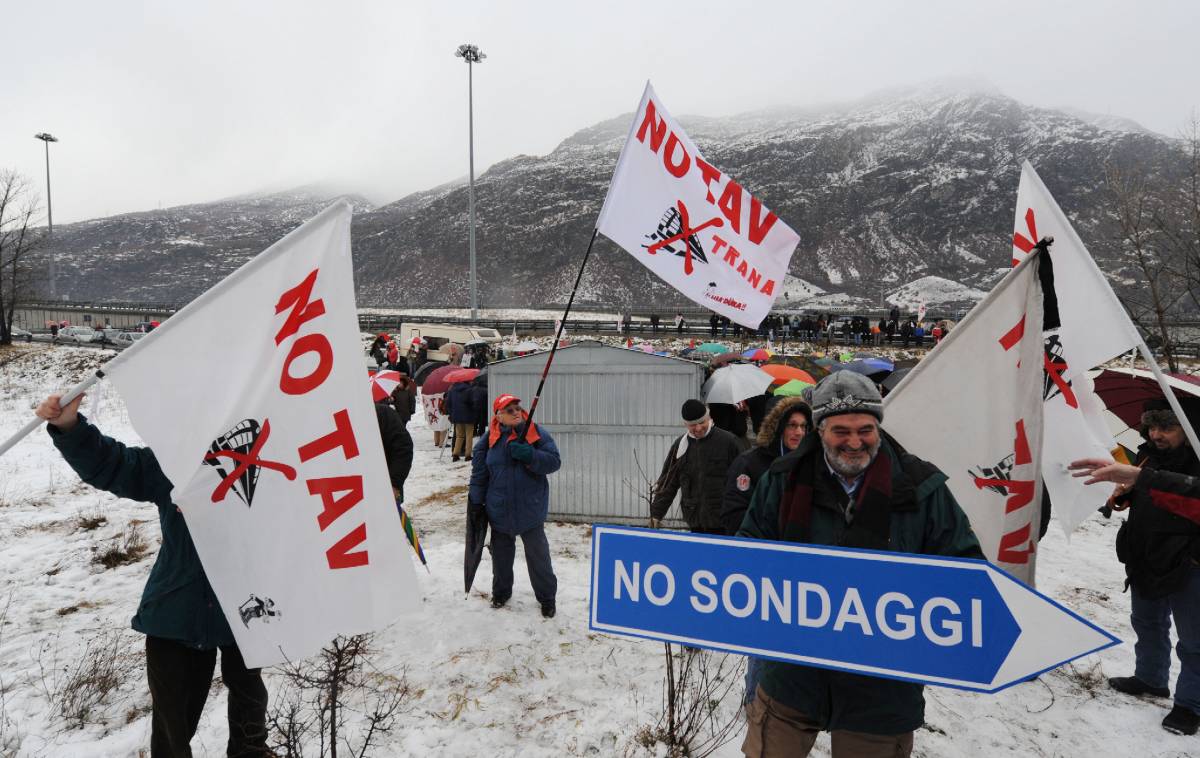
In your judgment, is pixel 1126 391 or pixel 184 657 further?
pixel 1126 391

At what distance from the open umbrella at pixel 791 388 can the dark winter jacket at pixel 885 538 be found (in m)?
4.46

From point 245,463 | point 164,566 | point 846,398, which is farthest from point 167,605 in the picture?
point 846,398

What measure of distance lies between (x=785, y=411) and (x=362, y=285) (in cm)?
11063

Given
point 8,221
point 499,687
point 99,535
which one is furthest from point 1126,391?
point 8,221

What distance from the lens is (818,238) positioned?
98938 mm

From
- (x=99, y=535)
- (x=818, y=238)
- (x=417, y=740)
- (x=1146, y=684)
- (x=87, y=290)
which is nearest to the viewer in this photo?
(x=417, y=740)

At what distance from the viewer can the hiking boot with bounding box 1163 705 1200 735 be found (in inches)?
145

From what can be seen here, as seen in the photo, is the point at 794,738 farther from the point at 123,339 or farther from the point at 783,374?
the point at 123,339

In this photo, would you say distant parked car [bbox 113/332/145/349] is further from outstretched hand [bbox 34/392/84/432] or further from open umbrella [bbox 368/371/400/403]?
outstretched hand [bbox 34/392/84/432]

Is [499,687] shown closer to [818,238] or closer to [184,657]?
[184,657]

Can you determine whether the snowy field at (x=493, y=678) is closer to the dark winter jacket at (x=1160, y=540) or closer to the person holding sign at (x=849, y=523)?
the dark winter jacket at (x=1160, y=540)

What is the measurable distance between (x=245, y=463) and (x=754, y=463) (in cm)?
284

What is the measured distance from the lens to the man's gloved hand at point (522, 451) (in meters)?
4.91

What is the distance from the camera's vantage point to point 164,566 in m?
2.64
